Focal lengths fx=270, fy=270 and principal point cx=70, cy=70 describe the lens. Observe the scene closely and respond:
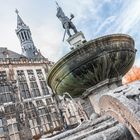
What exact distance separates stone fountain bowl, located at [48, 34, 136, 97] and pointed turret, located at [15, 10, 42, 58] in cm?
3089

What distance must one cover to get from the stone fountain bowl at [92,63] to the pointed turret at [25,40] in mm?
30887

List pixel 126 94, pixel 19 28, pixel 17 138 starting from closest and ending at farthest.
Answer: pixel 126 94, pixel 17 138, pixel 19 28

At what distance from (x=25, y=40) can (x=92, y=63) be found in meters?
33.4

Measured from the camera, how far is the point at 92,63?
6.68 m

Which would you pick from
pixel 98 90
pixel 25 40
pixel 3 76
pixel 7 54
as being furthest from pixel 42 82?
pixel 98 90

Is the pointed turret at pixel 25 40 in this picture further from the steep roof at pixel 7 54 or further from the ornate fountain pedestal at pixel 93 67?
the ornate fountain pedestal at pixel 93 67

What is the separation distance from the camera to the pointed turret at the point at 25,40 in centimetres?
3800

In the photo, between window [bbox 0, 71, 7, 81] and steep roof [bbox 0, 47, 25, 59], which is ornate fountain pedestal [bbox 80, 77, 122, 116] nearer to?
window [bbox 0, 71, 7, 81]

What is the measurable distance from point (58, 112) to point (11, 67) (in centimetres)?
743

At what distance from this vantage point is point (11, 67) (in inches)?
1213

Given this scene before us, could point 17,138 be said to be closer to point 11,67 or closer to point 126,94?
point 11,67

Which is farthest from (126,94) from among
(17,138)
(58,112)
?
(58,112)

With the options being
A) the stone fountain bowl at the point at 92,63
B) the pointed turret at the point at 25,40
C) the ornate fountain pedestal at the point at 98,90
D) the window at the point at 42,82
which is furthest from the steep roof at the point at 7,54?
the stone fountain bowl at the point at 92,63

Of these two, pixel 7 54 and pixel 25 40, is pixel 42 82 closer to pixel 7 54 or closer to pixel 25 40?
pixel 7 54
